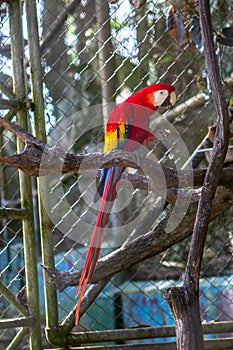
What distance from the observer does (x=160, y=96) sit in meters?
1.83

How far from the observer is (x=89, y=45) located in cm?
195

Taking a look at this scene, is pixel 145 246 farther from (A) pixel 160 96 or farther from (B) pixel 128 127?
(A) pixel 160 96

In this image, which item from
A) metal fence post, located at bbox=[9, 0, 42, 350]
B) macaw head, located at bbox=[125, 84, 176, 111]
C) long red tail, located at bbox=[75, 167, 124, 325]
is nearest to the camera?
long red tail, located at bbox=[75, 167, 124, 325]

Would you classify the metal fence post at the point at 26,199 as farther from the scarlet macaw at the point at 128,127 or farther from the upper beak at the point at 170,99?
the upper beak at the point at 170,99

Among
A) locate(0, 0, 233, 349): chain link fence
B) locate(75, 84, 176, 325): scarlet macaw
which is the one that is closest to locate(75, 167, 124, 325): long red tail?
locate(75, 84, 176, 325): scarlet macaw

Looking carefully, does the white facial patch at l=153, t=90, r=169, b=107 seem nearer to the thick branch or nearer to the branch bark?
the thick branch

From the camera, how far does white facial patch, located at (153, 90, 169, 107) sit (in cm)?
181

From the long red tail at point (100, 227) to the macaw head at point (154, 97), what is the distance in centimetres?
33

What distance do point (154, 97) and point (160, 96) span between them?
3 cm

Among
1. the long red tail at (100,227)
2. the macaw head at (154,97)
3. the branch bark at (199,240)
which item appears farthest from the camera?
the macaw head at (154,97)

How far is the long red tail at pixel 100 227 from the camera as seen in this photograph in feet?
4.66

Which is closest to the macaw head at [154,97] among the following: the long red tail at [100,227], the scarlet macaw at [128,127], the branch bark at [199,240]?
the scarlet macaw at [128,127]

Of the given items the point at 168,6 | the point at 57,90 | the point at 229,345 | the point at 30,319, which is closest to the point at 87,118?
the point at 57,90

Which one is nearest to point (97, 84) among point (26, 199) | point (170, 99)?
point (170, 99)
